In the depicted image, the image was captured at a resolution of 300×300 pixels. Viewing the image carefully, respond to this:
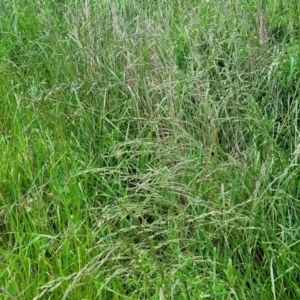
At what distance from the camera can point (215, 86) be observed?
2482 millimetres

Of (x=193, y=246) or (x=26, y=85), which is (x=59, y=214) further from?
(x=26, y=85)

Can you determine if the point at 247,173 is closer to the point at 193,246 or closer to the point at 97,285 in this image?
the point at 193,246

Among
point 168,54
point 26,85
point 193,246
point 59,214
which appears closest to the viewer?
point 193,246

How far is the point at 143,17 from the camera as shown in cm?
294

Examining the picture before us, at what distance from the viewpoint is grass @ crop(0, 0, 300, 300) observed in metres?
1.68

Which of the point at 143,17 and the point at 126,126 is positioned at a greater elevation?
the point at 143,17

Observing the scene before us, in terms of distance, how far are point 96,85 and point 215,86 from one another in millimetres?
555

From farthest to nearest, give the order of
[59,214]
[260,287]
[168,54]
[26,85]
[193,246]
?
[26,85] < [168,54] < [59,214] < [193,246] < [260,287]

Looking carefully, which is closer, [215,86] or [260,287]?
[260,287]

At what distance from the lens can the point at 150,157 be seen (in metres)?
2.38

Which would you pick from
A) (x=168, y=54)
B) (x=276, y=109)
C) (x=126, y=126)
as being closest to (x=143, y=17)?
(x=168, y=54)

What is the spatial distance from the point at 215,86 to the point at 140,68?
0.37 metres

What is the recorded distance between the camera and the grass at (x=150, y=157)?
1685 mm

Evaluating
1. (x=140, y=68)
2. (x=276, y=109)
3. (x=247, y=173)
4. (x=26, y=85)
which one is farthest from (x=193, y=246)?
(x=26, y=85)
